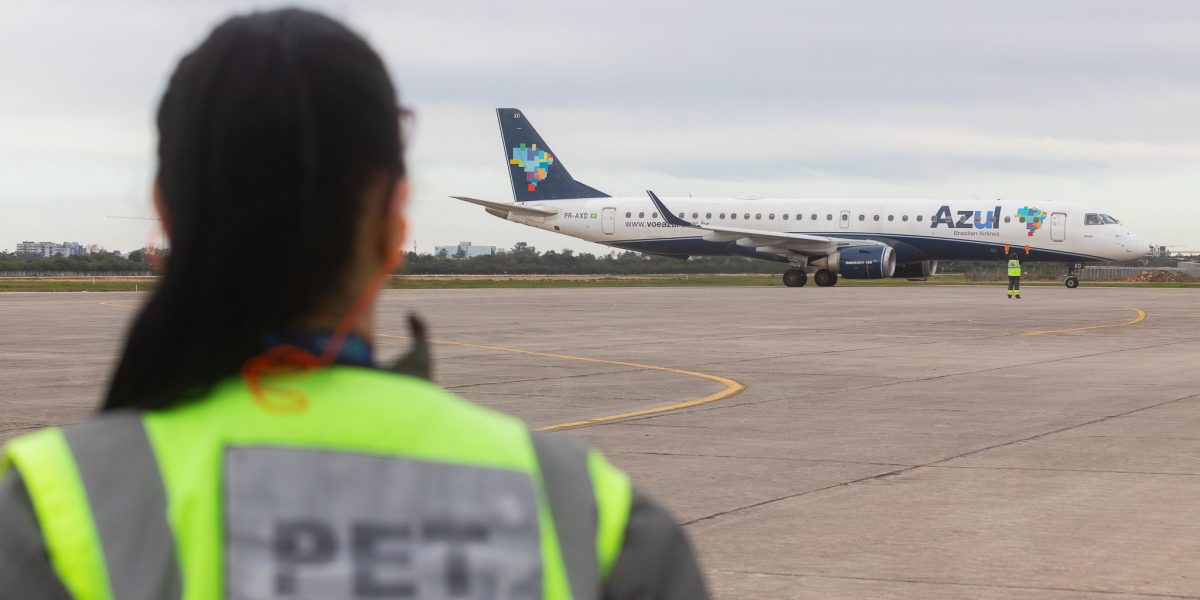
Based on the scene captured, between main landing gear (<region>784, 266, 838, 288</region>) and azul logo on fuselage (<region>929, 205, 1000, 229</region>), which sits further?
main landing gear (<region>784, 266, 838, 288</region>)

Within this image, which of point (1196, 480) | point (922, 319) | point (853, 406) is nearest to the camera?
point (1196, 480)

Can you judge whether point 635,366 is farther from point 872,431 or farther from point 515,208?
point 515,208

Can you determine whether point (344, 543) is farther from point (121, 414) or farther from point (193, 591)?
point (121, 414)

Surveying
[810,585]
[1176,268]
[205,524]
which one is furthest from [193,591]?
[1176,268]

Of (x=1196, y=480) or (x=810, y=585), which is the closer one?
(x=810, y=585)

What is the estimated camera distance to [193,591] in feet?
3.61

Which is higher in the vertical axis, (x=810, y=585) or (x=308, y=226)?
(x=308, y=226)

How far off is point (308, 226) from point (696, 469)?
639cm

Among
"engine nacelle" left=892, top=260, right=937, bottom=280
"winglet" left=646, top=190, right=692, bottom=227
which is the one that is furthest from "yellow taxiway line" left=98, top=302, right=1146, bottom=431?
"winglet" left=646, top=190, right=692, bottom=227

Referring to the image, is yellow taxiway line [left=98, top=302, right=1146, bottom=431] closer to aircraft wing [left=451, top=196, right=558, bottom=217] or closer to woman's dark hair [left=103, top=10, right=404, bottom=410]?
woman's dark hair [left=103, top=10, right=404, bottom=410]

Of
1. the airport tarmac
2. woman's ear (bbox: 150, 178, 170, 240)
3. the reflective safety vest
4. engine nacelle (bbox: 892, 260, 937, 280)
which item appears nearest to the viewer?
the reflective safety vest

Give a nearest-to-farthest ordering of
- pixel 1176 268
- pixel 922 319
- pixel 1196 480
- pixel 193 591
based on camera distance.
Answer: pixel 193 591 → pixel 1196 480 → pixel 922 319 → pixel 1176 268

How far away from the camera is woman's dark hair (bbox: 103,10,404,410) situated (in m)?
1.18

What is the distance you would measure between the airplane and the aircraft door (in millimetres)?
29
